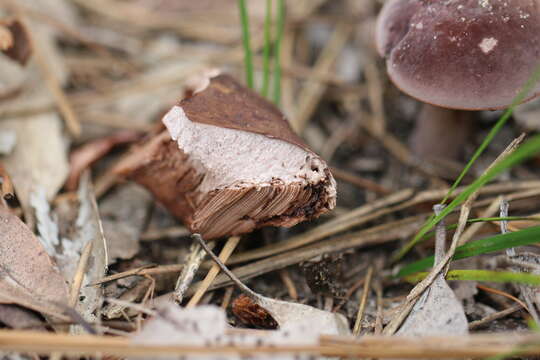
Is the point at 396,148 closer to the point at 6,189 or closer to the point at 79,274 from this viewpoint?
the point at 79,274

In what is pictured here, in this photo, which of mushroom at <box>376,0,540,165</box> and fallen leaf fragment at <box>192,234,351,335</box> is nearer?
fallen leaf fragment at <box>192,234,351,335</box>

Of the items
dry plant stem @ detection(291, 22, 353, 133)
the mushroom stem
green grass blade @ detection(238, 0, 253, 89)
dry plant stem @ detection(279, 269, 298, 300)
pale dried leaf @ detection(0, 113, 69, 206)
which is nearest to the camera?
dry plant stem @ detection(279, 269, 298, 300)

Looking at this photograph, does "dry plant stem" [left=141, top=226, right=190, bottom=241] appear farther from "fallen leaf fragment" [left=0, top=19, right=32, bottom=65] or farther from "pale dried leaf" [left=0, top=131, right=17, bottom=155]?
"fallen leaf fragment" [left=0, top=19, right=32, bottom=65]

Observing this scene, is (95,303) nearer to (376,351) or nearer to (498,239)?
(376,351)

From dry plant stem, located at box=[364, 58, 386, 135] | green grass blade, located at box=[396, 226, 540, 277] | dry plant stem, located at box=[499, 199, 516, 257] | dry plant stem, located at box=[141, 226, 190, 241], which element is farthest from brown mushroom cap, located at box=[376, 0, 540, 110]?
dry plant stem, located at box=[141, 226, 190, 241]

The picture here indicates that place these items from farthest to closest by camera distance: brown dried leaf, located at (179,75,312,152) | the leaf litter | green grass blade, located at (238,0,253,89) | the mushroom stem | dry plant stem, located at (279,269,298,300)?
the mushroom stem
green grass blade, located at (238,0,253,89)
dry plant stem, located at (279,269,298,300)
brown dried leaf, located at (179,75,312,152)
the leaf litter

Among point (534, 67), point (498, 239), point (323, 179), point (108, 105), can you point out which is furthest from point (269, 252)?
point (108, 105)

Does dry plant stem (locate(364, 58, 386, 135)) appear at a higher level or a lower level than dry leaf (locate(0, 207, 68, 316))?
higher

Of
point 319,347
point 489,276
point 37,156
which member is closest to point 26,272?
point 37,156

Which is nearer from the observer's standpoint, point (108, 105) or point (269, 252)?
point (269, 252)
